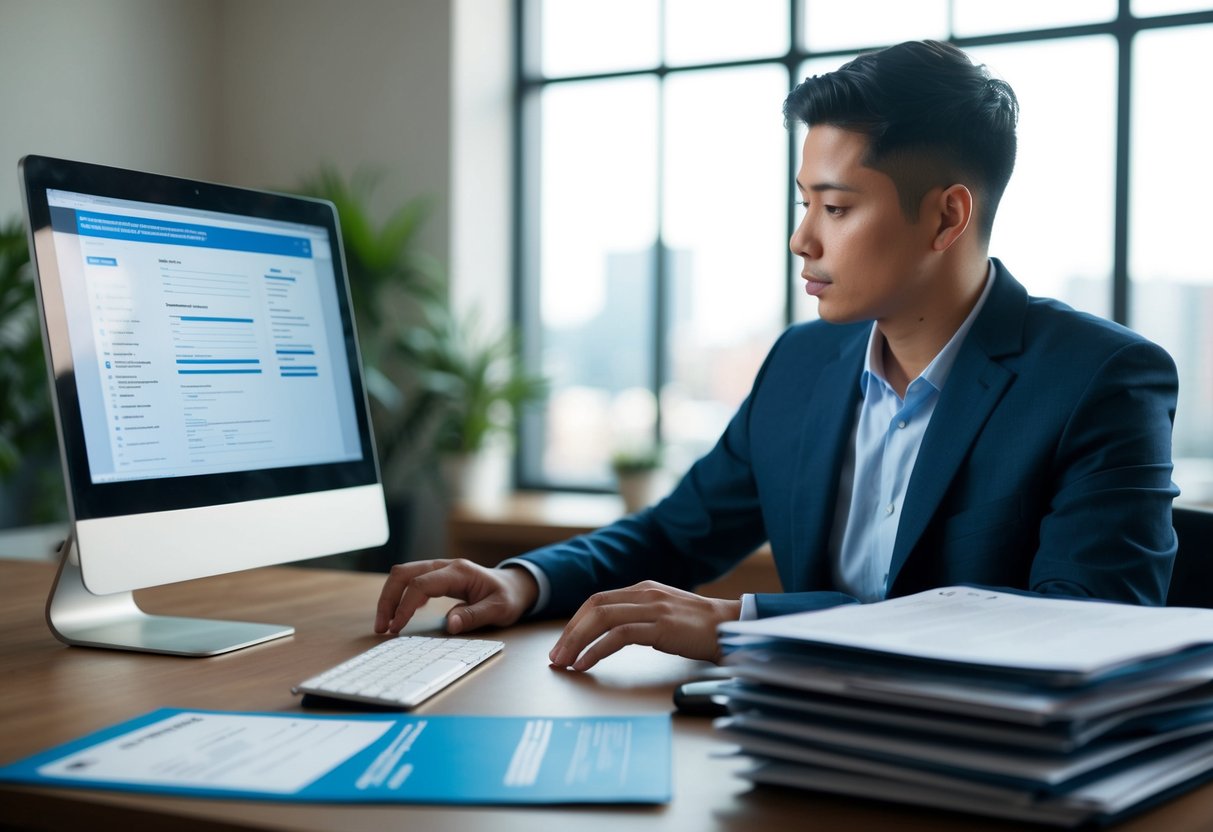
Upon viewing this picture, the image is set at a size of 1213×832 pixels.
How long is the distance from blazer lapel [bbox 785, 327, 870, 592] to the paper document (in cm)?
60

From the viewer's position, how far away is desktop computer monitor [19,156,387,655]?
116 centimetres

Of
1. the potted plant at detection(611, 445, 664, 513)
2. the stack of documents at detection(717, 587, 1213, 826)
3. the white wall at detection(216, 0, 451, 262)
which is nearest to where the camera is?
the stack of documents at detection(717, 587, 1213, 826)

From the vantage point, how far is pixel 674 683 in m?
1.08

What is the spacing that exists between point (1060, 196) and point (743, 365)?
4.13ft

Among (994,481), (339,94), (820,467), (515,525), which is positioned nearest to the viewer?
(994,481)

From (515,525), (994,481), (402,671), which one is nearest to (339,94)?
(515,525)

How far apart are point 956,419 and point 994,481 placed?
0.09 meters

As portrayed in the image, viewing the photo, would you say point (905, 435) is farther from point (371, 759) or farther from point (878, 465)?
point (371, 759)

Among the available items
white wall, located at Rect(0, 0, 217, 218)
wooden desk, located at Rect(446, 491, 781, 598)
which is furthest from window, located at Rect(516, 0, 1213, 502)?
white wall, located at Rect(0, 0, 217, 218)

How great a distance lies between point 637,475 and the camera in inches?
147

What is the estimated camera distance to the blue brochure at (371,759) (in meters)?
0.79

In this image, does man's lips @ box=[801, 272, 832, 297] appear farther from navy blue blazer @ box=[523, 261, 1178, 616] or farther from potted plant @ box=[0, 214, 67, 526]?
potted plant @ box=[0, 214, 67, 526]

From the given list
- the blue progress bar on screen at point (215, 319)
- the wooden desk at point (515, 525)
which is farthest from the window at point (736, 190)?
the blue progress bar on screen at point (215, 319)

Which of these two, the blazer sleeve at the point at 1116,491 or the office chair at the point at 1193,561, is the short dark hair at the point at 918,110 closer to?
the blazer sleeve at the point at 1116,491
